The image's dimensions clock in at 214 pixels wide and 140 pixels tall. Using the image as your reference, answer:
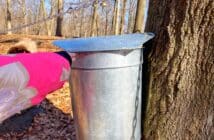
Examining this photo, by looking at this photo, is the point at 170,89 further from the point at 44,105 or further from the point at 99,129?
the point at 44,105

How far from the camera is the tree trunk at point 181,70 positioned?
89.7 inches

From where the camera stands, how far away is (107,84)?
2.29 m

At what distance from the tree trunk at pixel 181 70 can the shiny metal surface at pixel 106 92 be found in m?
0.17

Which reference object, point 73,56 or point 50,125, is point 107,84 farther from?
point 50,125

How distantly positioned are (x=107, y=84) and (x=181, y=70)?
522mm

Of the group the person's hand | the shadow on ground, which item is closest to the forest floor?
the shadow on ground

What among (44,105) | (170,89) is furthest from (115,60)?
(44,105)

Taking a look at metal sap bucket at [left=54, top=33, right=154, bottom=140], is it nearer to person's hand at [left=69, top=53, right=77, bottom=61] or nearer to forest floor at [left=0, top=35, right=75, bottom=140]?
person's hand at [left=69, top=53, right=77, bottom=61]

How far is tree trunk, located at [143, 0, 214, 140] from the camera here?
7.47 feet

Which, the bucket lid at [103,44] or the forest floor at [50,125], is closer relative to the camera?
the bucket lid at [103,44]

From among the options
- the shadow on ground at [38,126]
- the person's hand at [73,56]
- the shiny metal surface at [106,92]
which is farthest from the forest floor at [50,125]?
the person's hand at [73,56]

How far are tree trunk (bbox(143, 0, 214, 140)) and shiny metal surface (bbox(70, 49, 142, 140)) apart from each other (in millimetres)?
167

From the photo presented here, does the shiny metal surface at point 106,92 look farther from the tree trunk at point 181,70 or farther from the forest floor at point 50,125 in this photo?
the forest floor at point 50,125

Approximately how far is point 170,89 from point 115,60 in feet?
1.55
